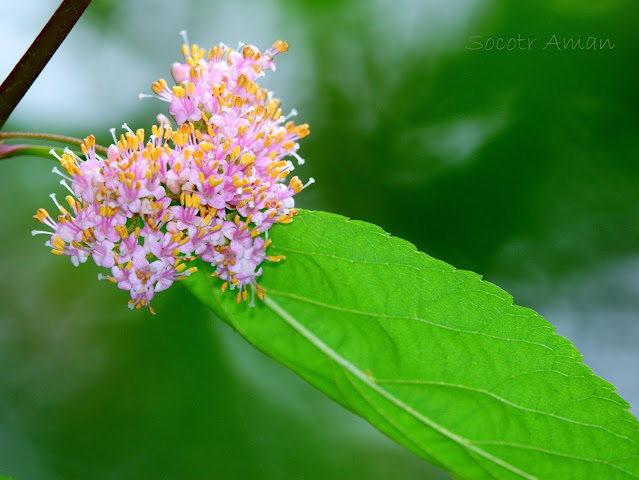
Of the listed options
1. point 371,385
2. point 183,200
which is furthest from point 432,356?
point 183,200

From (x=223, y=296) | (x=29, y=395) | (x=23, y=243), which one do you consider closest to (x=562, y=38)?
(x=223, y=296)

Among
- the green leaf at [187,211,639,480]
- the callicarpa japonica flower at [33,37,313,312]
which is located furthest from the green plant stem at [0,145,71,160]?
the green leaf at [187,211,639,480]

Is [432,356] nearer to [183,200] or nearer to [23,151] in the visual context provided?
[183,200]

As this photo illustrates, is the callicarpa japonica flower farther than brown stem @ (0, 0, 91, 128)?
Yes

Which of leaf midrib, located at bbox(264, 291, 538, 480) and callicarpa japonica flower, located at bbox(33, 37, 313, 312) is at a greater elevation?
callicarpa japonica flower, located at bbox(33, 37, 313, 312)

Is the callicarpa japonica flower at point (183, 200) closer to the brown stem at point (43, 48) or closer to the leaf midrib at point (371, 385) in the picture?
the leaf midrib at point (371, 385)

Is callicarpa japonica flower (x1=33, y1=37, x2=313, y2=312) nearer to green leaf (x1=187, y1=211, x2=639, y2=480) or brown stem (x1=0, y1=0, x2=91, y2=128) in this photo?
green leaf (x1=187, y1=211, x2=639, y2=480)
